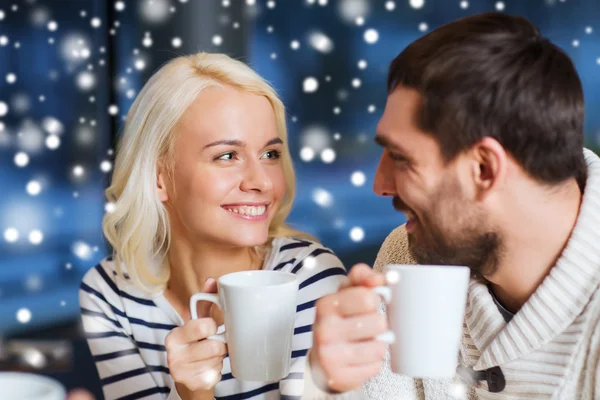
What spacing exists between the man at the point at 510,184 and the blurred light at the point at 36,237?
148cm

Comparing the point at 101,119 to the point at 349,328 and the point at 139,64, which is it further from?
the point at 349,328

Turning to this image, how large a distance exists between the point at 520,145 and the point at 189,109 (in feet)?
2.37

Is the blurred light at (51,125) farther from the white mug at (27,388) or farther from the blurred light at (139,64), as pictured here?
the white mug at (27,388)

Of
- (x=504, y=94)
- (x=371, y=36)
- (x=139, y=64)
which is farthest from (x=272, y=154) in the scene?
(x=139, y=64)

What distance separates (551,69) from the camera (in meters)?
0.92

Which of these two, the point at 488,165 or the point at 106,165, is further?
the point at 106,165

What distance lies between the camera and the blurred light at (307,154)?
1.84 metres

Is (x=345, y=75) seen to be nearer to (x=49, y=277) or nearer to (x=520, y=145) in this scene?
(x=520, y=145)

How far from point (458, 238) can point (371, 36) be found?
37.3 inches

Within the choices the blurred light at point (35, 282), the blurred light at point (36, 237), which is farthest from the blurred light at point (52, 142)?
the blurred light at point (35, 282)

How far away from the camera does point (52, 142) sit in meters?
2.10

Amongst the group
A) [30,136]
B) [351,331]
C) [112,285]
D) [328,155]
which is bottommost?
[112,285]

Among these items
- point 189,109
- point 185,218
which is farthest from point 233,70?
point 185,218

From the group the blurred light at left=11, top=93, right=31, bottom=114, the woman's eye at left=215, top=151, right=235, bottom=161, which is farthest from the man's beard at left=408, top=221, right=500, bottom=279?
the blurred light at left=11, top=93, right=31, bottom=114
